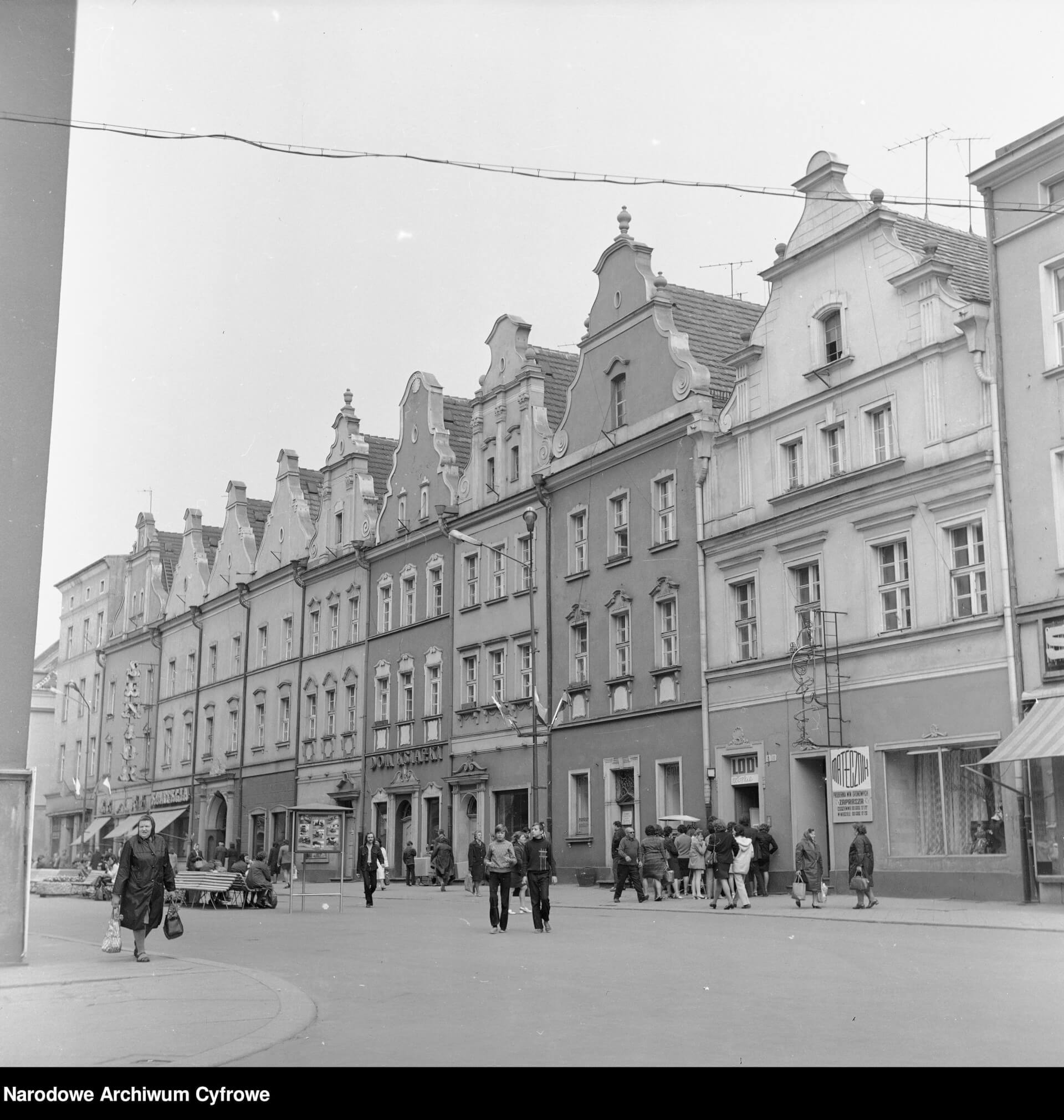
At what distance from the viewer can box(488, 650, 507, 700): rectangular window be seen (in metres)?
44.4

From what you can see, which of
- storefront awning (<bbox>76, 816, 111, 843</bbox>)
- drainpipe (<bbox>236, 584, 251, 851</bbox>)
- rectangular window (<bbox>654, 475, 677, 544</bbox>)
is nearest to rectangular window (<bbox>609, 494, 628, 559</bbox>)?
rectangular window (<bbox>654, 475, 677, 544</bbox>)

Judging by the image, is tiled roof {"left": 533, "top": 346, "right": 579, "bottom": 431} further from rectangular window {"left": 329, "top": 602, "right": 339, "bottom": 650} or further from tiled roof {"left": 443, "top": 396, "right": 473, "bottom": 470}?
rectangular window {"left": 329, "top": 602, "right": 339, "bottom": 650}

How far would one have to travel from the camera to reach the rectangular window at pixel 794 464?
3381cm

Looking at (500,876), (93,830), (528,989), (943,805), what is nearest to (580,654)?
(943,805)

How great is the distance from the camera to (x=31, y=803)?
1566 cm

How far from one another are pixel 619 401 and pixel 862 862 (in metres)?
17.3

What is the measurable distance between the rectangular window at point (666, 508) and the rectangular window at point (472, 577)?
9418 mm

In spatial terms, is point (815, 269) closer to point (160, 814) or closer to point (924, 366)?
point (924, 366)

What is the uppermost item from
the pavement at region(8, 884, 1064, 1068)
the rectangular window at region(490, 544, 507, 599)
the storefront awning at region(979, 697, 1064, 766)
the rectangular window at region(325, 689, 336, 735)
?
the rectangular window at region(490, 544, 507, 599)

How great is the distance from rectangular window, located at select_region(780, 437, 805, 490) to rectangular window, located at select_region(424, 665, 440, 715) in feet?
56.7

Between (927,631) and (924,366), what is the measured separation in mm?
5427

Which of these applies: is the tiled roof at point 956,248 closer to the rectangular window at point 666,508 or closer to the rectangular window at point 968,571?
the rectangular window at point 968,571

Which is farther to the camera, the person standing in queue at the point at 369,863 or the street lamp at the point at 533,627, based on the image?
the street lamp at the point at 533,627

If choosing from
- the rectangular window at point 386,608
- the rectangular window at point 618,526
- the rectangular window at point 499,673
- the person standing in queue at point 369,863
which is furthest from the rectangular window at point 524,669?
the rectangular window at point 386,608
